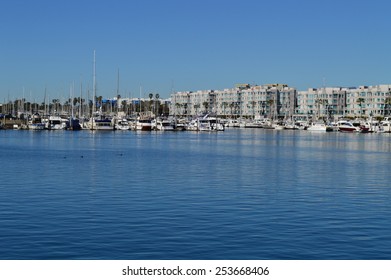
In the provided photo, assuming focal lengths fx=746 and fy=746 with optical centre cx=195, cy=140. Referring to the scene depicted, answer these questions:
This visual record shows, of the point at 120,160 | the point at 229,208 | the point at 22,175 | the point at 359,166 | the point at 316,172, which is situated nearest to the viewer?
Answer: the point at 229,208

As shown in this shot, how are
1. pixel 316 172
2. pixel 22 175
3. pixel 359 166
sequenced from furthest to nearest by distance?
pixel 359 166
pixel 316 172
pixel 22 175

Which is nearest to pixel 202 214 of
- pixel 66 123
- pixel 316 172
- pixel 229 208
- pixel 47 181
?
pixel 229 208

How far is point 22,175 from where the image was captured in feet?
163

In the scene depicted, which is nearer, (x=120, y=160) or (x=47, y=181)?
(x=47, y=181)

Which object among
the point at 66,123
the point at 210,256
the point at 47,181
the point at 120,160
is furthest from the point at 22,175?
the point at 66,123

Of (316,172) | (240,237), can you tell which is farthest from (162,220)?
(316,172)

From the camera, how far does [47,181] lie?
45.2m

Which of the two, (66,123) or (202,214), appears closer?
(202,214)

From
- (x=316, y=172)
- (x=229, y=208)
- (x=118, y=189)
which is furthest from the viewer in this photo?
(x=316, y=172)

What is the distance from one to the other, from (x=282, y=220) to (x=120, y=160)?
40330 mm
